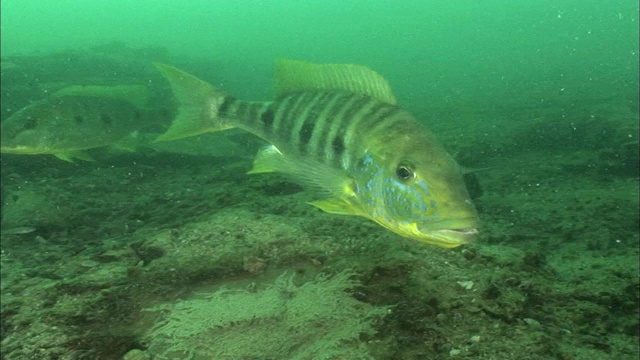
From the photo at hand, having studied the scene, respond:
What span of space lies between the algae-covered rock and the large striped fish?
0.66 meters

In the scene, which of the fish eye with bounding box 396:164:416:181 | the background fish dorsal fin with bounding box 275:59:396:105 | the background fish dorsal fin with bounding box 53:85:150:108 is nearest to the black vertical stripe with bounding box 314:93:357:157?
the background fish dorsal fin with bounding box 275:59:396:105

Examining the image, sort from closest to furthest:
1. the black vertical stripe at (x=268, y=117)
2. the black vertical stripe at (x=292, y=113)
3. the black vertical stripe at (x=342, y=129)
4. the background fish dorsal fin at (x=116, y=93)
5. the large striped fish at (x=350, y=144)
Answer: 1. the large striped fish at (x=350, y=144)
2. the black vertical stripe at (x=342, y=129)
3. the black vertical stripe at (x=292, y=113)
4. the black vertical stripe at (x=268, y=117)
5. the background fish dorsal fin at (x=116, y=93)

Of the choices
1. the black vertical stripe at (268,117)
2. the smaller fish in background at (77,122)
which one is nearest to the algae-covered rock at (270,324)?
the black vertical stripe at (268,117)

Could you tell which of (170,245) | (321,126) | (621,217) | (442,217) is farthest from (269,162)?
(621,217)

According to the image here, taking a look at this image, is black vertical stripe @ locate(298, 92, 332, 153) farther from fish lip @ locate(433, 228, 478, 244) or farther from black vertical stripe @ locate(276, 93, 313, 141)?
fish lip @ locate(433, 228, 478, 244)

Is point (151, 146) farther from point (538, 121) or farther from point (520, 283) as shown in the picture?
point (538, 121)

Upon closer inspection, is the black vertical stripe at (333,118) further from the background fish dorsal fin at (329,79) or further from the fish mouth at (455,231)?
the fish mouth at (455,231)

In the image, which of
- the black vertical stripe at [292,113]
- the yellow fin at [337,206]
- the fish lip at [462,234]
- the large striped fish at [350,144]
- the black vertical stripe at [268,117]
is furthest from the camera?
the black vertical stripe at [268,117]

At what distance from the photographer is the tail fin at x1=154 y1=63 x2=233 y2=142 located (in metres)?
4.18

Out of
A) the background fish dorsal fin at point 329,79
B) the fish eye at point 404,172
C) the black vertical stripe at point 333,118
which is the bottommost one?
the fish eye at point 404,172

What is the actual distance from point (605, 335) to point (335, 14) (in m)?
126

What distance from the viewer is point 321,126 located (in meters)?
3.28

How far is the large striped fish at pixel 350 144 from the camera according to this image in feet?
8.24

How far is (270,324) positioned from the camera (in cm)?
291
